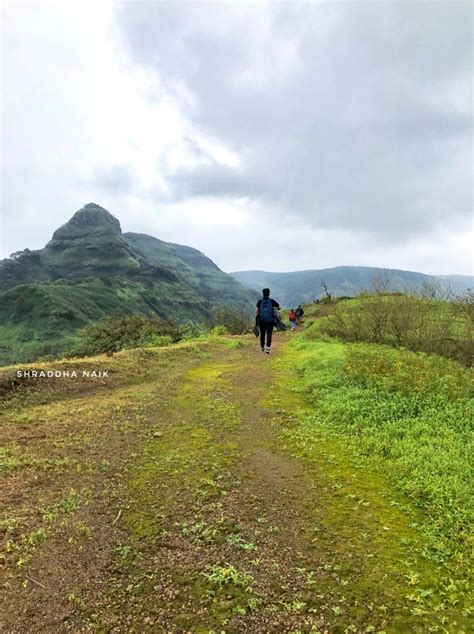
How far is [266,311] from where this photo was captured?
548 inches

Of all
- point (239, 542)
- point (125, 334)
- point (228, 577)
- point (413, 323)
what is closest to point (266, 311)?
point (413, 323)

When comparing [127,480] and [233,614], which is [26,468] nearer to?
[127,480]

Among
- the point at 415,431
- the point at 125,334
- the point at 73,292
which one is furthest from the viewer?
the point at 73,292

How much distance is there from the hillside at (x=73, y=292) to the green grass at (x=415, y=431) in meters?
31.9

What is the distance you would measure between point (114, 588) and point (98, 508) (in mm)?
1464

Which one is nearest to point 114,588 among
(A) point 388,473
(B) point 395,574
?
A: (B) point 395,574

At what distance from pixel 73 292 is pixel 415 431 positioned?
12164 cm

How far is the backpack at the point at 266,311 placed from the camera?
13.8 m

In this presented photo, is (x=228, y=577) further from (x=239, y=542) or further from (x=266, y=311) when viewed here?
(x=266, y=311)

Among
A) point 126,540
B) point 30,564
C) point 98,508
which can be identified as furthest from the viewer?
point 98,508

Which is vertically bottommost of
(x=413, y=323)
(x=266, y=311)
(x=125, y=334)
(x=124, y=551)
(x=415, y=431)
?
(x=124, y=551)

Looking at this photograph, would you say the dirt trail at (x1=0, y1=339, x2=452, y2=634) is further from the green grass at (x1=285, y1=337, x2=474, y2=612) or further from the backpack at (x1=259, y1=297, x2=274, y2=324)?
the backpack at (x1=259, y1=297, x2=274, y2=324)

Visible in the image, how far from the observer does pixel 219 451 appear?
6.74 meters

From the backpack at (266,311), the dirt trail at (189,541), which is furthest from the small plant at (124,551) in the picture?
the backpack at (266,311)
